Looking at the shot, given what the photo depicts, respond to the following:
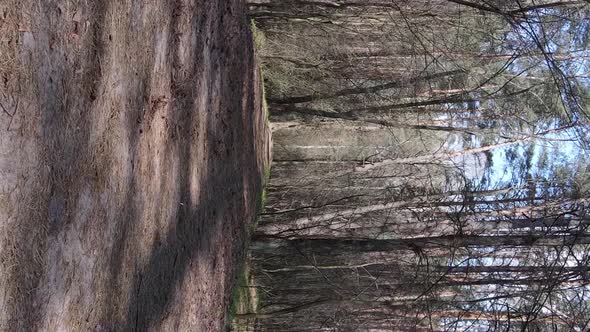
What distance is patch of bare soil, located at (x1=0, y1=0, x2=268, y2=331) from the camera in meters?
2.82

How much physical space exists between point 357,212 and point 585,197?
352cm

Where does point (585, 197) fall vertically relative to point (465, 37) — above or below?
below

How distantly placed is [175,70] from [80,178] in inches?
80.8

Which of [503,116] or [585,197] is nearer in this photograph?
[585,197]

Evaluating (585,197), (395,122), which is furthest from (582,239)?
(395,122)

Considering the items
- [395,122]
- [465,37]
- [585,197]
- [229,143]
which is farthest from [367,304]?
[395,122]

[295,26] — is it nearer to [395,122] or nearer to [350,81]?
[350,81]

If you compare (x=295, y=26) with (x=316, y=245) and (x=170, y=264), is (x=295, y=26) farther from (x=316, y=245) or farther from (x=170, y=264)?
(x=170, y=264)

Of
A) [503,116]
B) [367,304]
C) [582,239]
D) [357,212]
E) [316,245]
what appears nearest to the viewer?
[582,239]

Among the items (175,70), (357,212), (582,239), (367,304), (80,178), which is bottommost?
(367,304)

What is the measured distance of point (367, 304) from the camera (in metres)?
8.70

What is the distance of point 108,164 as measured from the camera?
12.4 ft

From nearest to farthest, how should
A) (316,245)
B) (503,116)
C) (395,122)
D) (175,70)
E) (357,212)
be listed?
1. (175,70)
2. (316,245)
3. (357,212)
4. (503,116)
5. (395,122)

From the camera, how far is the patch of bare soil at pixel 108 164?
282 centimetres
